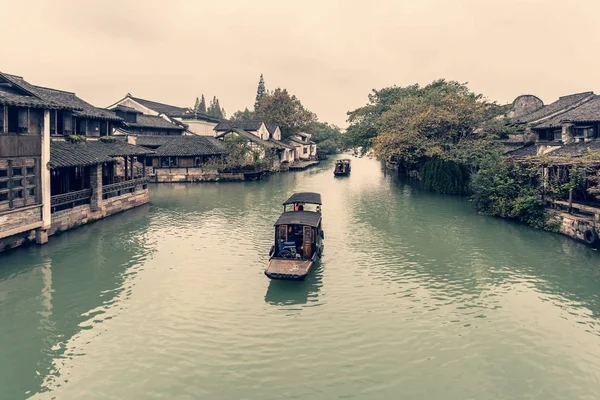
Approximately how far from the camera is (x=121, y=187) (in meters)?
35.4

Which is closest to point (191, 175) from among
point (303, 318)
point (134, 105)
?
point (134, 105)

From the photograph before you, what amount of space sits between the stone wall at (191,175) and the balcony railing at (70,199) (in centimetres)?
2741

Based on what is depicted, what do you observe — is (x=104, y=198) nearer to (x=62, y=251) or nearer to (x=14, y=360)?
(x=62, y=251)

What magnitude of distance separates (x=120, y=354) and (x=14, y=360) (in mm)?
3053

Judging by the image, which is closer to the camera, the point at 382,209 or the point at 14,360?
the point at 14,360

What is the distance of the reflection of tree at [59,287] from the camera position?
12.9 m

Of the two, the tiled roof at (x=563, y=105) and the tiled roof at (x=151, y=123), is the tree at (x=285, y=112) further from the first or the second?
the tiled roof at (x=563, y=105)

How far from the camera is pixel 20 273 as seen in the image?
1995 centimetres

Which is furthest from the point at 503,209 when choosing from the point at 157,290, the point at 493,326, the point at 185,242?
the point at 157,290

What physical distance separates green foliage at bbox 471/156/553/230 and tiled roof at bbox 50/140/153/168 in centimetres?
2991

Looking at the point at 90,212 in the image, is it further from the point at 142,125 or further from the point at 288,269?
the point at 142,125

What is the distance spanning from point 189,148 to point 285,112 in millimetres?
43080

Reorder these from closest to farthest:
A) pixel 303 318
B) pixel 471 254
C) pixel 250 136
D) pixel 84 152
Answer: pixel 303 318 → pixel 471 254 → pixel 84 152 → pixel 250 136

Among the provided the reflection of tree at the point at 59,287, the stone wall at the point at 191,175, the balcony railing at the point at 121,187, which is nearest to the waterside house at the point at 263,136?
the stone wall at the point at 191,175
